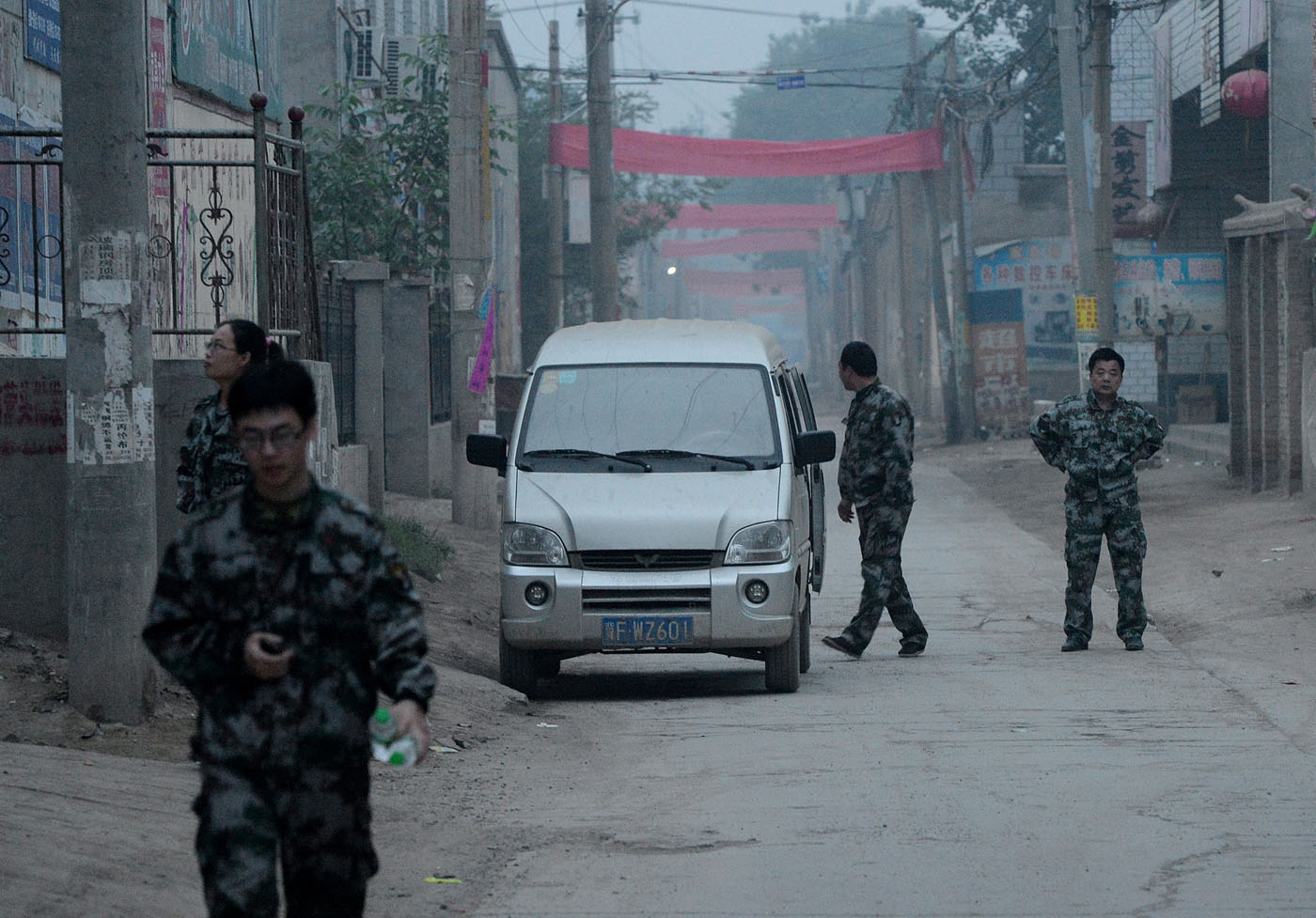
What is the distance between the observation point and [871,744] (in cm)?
816

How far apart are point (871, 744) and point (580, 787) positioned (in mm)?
1481

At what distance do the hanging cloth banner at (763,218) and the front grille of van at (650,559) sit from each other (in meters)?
53.3

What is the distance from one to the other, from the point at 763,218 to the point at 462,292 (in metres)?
48.9

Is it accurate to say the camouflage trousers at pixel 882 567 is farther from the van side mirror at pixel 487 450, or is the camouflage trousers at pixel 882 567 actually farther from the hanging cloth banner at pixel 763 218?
the hanging cloth banner at pixel 763 218

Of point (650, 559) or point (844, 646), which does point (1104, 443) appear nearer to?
point (844, 646)

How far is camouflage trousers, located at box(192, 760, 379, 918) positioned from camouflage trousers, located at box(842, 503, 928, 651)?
291 inches

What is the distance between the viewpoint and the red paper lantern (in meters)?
23.8

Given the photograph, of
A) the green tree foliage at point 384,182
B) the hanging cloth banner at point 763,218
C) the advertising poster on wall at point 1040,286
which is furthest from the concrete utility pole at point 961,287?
the hanging cloth banner at point 763,218

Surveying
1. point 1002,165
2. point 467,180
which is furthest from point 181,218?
point 1002,165

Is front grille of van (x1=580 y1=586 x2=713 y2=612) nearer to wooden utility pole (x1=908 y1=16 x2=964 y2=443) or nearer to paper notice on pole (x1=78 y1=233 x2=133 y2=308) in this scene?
paper notice on pole (x1=78 y1=233 x2=133 y2=308)

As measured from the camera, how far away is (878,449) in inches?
Result: 432

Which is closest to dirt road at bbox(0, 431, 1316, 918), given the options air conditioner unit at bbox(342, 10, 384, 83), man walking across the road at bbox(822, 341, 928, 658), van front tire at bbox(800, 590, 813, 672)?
van front tire at bbox(800, 590, 813, 672)

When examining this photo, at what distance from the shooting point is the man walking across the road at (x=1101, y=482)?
11.0 metres

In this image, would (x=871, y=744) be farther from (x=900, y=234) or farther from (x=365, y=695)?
(x=900, y=234)
